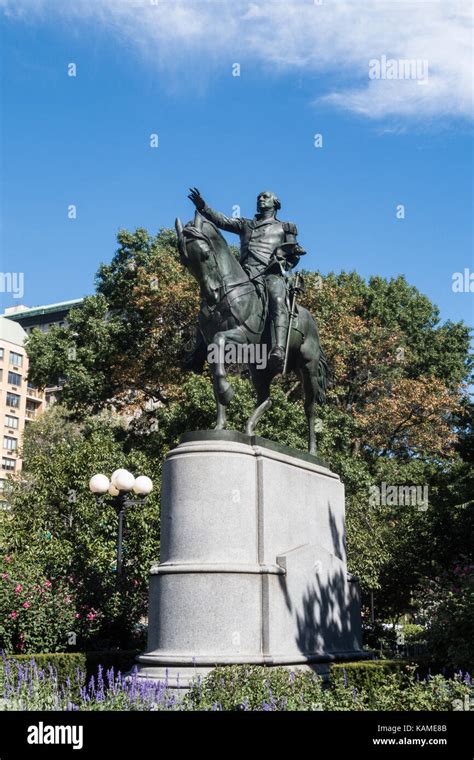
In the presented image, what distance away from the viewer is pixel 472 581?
12492 millimetres

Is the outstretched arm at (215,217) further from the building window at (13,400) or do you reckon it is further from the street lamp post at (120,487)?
the building window at (13,400)

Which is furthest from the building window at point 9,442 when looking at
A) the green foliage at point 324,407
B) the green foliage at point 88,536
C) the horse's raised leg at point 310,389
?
the horse's raised leg at point 310,389

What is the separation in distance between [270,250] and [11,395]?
250 ft

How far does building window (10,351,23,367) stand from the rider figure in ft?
247

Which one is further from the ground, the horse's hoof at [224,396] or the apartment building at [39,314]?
the apartment building at [39,314]

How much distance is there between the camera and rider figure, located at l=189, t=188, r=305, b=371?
1230 centimetres

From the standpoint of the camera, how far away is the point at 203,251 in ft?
38.4

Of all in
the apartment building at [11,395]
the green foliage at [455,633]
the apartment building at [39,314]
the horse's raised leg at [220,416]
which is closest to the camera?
the green foliage at [455,633]

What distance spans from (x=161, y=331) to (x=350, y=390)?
809 cm

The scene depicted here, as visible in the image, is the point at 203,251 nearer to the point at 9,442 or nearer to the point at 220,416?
the point at 220,416

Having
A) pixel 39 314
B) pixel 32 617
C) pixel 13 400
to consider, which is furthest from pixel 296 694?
pixel 39 314

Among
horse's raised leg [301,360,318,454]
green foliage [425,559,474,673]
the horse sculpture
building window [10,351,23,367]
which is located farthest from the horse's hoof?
building window [10,351,23,367]

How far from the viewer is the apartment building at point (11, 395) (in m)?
83.2

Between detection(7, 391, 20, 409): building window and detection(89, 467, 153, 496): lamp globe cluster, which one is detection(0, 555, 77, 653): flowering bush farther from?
detection(7, 391, 20, 409): building window
